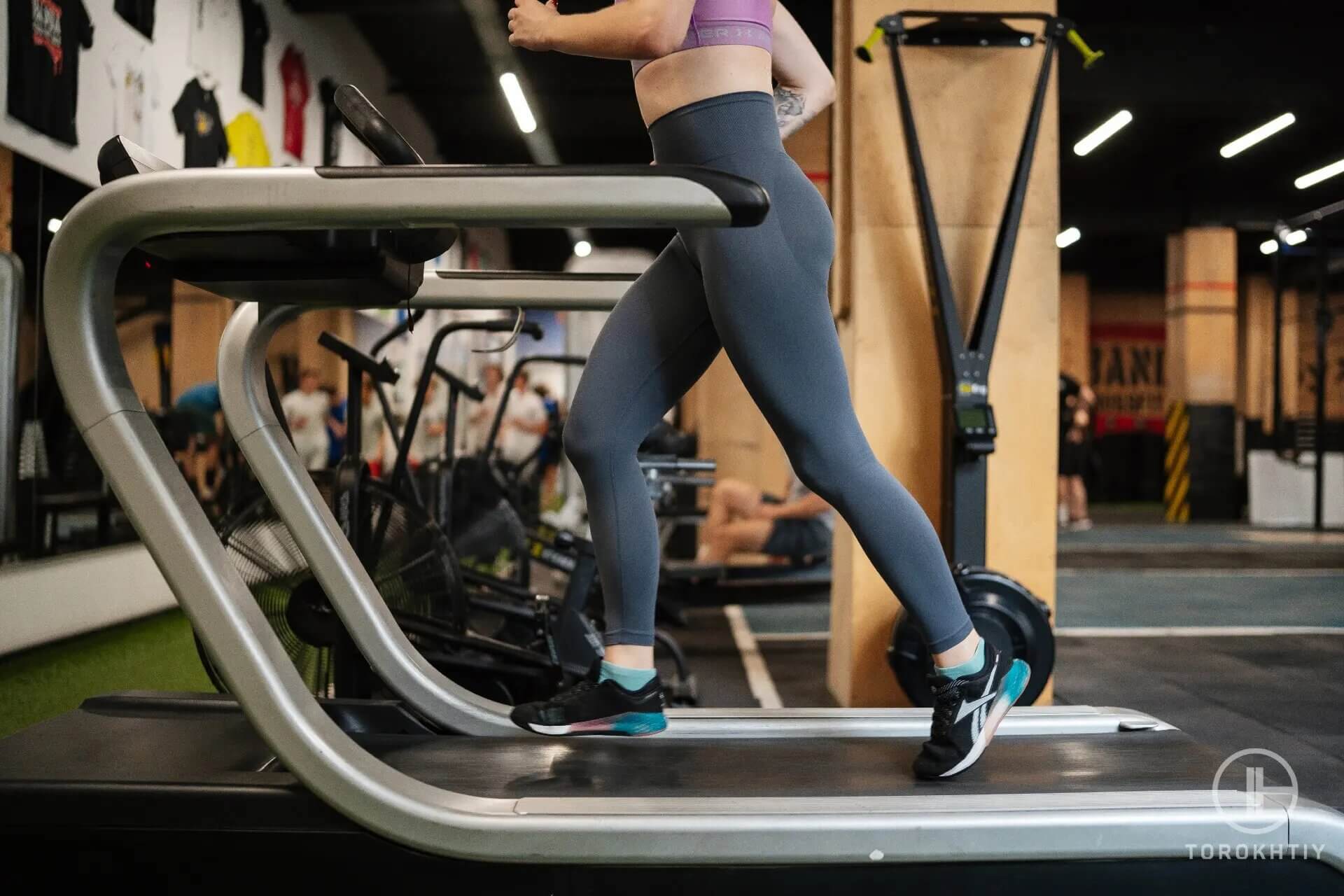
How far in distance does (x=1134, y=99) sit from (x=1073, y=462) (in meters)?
4.19

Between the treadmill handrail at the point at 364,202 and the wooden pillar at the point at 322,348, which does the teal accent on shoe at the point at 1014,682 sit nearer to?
the treadmill handrail at the point at 364,202

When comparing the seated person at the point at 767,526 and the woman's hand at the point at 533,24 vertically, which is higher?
the woman's hand at the point at 533,24

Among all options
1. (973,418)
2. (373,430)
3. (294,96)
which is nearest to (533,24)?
(973,418)

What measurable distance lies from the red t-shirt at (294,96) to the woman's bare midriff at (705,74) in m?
5.53

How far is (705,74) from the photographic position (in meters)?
1.44

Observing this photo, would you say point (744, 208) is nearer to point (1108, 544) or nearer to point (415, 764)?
point (415, 764)

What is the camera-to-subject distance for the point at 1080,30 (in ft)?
25.0

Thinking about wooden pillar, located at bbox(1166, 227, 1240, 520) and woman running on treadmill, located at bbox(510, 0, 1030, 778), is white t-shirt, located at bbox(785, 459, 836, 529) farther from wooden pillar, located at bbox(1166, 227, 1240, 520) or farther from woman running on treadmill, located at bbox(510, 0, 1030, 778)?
wooden pillar, located at bbox(1166, 227, 1240, 520)

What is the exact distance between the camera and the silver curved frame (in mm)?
1248

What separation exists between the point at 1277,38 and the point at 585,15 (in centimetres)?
832

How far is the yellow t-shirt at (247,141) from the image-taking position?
5.40 meters

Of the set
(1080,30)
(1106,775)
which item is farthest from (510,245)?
(1106,775)

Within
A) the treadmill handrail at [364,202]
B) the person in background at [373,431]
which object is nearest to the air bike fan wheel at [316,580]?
the treadmill handrail at [364,202]

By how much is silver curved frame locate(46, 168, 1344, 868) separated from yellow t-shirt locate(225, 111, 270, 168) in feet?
14.5
